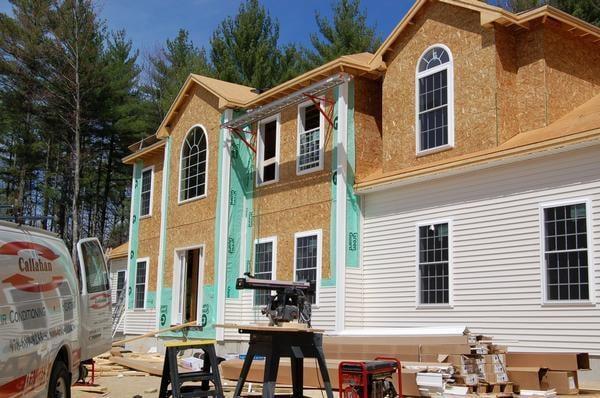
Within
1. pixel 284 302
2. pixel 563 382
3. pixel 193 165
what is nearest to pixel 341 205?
pixel 563 382

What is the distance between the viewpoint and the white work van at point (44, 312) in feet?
22.9

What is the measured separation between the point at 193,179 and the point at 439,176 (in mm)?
10012

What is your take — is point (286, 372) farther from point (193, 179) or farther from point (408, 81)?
point (193, 179)

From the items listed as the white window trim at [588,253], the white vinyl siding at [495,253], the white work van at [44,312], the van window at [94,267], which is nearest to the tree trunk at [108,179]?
the white vinyl siding at [495,253]

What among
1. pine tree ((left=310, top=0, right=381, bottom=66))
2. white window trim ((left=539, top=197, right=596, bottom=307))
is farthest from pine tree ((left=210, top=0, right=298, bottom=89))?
white window trim ((left=539, top=197, right=596, bottom=307))

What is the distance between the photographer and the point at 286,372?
41.5 ft

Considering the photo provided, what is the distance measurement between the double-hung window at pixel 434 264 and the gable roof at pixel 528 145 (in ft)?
3.95

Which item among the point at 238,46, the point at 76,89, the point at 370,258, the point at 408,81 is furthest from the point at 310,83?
the point at 76,89

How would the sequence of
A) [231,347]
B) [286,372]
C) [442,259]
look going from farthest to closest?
1. [231,347]
2. [442,259]
3. [286,372]

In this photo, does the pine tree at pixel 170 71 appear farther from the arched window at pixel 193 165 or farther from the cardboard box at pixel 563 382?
the cardboard box at pixel 563 382

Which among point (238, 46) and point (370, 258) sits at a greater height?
point (238, 46)

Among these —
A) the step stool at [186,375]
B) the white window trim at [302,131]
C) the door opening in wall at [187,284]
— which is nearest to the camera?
the step stool at [186,375]

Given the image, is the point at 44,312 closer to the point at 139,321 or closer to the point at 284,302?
the point at 284,302

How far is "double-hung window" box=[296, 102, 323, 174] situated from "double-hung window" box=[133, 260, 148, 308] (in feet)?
30.8
